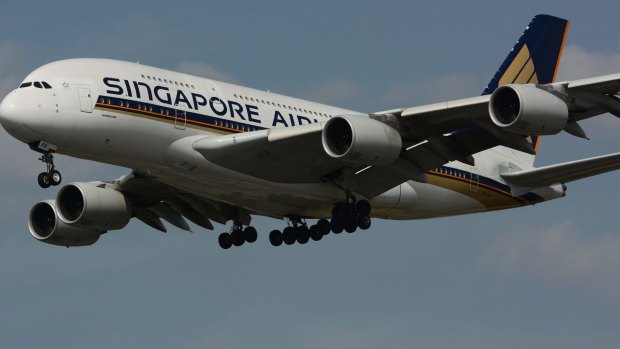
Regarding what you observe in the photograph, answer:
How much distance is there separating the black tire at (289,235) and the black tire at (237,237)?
166cm

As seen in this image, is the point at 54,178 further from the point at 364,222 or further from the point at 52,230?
the point at 364,222

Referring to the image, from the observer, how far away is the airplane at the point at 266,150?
41938mm

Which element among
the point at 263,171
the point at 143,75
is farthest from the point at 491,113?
the point at 143,75

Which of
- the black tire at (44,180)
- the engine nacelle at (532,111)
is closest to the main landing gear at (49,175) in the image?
the black tire at (44,180)

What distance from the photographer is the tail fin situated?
56.8 meters

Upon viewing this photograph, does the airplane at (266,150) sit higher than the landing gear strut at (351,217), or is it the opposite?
the airplane at (266,150)

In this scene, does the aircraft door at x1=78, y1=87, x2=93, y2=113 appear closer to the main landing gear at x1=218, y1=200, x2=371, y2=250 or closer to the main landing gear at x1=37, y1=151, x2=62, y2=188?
the main landing gear at x1=37, y1=151, x2=62, y2=188

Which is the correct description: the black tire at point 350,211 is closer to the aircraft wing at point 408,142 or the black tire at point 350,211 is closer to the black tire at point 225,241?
the aircraft wing at point 408,142

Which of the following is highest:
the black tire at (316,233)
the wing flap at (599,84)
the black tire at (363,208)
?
the wing flap at (599,84)

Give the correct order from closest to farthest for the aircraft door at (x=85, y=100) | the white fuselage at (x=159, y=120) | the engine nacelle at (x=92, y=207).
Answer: the white fuselage at (x=159, y=120), the aircraft door at (x=85, y=100), the engine nacelle at (x=92, y=207)

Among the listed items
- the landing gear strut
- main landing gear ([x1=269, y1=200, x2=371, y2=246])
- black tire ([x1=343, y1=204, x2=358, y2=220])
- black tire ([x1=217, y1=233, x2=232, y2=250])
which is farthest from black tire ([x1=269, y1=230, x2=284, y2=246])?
black tire ([x1=343, y1=204, x2=358, y2=220])

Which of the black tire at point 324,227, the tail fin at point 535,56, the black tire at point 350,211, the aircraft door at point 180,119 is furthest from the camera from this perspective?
the tail fin at point 535,56

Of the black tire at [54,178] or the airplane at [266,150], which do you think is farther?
the black tire at [54,178]

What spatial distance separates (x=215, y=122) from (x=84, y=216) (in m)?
6.82
